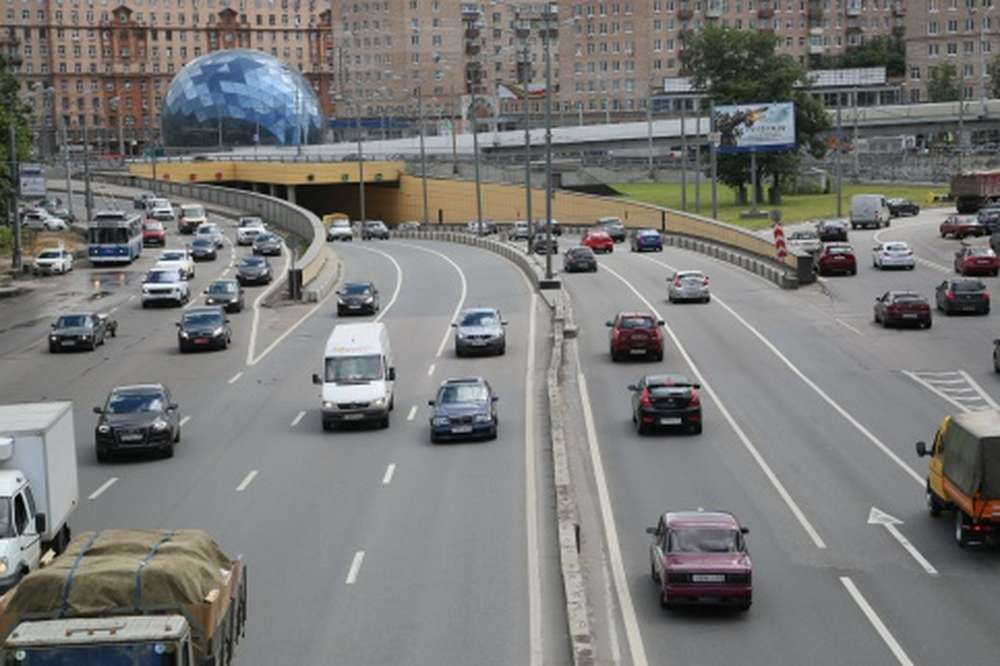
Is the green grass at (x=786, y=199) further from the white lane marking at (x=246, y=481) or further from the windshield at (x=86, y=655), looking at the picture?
the windshield at (x=86, y=655)

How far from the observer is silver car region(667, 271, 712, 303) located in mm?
59000

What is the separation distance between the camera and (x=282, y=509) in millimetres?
28484

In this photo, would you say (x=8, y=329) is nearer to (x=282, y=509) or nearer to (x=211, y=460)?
(x=211, y=460)

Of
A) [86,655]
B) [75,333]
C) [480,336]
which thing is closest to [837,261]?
[480,336]

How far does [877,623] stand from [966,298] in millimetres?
33608

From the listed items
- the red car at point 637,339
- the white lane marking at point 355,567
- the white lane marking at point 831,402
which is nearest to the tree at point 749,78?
the white lane marking at point 831,402

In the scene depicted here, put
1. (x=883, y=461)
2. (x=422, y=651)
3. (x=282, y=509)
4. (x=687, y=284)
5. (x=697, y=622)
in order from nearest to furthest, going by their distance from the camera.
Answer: (x=422, y=651) < (x=697, y=622) < (x=282, y=509) < (x=883, y=461) < (x=687, y=284)

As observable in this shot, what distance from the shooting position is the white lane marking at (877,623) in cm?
1984

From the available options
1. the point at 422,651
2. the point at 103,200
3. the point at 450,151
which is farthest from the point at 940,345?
the point at 450,151

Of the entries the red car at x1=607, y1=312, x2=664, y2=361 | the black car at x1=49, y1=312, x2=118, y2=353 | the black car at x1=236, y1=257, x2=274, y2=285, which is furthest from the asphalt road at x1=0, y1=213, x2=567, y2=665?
the black car at x1=236, y1=257, x2=274, y2=285

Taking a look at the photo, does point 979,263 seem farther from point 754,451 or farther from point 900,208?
point 754,451

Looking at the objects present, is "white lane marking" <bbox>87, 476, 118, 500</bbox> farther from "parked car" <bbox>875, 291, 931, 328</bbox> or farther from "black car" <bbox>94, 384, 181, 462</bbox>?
"parked car" <bbox>875, 291, 931, 328</bbox>

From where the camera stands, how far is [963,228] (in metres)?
79.0

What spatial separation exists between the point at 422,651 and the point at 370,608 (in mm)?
2163
